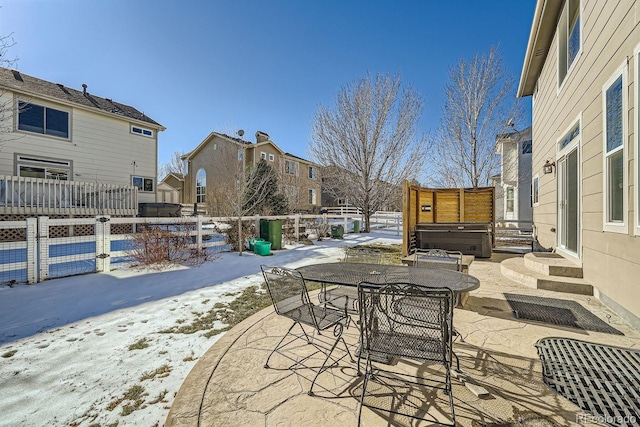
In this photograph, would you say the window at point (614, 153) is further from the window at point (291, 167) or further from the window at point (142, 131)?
the window at point (291, 167)

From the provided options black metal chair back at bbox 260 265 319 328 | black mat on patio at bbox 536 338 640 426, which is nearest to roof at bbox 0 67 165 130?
black metal chair back at bbox 260 265 319 328

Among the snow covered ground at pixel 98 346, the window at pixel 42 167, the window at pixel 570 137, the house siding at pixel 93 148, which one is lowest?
the snow covered ground at pixel 98 346

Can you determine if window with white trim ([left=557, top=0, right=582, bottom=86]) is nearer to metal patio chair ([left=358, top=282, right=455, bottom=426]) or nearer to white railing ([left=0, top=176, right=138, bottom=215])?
metal patio chair ([left=358, top=282, right=455, bottom=426])

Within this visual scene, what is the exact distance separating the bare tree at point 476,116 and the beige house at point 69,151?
589 inches

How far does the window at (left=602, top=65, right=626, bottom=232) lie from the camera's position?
3326 millimetres

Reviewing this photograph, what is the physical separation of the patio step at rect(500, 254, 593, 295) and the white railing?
12875mm

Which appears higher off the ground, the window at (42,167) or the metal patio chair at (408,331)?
the window at (42,167)

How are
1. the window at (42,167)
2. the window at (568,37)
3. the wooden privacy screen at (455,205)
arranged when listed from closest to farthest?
1. the window at (568,37)
2. the wooden privacy screen at (455,205)
3. the window at (42,167)

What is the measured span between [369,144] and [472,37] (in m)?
6.37

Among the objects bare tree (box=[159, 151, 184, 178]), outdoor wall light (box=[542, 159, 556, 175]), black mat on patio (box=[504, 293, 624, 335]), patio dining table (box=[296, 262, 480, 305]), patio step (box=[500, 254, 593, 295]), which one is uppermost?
bare tree (box=[159, 151, 184, 178])

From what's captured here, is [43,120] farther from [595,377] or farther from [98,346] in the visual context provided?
[595,377]

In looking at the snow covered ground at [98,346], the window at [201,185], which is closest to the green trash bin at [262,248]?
the snow covered ground at [98,346]

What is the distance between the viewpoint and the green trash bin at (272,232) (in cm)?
971

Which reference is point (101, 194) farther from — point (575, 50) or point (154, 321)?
point (575, 50)
